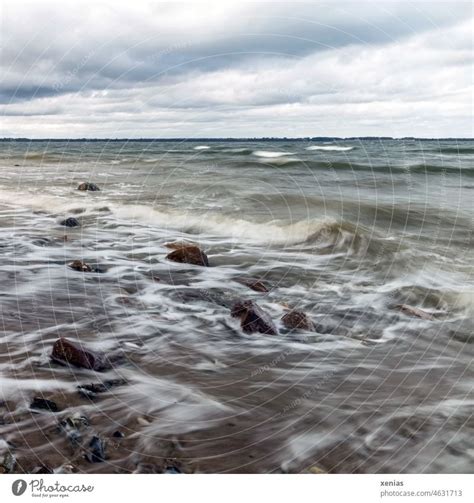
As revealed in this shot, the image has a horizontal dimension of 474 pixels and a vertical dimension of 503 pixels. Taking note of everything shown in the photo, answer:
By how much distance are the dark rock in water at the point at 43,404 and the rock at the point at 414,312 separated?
577cm

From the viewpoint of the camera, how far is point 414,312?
835 cm

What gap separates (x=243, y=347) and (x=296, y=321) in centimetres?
114

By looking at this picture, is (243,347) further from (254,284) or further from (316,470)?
(254,284)

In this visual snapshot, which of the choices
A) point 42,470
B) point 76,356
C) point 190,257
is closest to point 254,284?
point 190,257

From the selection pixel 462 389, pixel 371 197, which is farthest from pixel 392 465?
pixel 371 197

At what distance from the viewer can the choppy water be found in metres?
4.29

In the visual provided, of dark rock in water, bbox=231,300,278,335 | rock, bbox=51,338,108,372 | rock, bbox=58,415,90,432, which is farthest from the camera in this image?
dark rock in water, bbox=231,300,278,335

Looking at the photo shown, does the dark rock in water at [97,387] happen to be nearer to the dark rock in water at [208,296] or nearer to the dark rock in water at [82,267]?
the dark rock in water at [208,296]

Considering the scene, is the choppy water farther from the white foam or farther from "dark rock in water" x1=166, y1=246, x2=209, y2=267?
"dark rock in water" x1=166, y1=246, x2=209, y2=267

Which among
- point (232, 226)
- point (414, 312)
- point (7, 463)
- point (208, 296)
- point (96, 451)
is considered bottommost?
point (414, 312)

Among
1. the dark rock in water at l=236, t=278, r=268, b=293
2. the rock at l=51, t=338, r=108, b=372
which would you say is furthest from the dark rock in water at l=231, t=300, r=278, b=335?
the rock at l=51, t=338, r=108, b=372

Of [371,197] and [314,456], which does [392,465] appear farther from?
[371,197]

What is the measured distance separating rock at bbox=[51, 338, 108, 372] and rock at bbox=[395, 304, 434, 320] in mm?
5053
